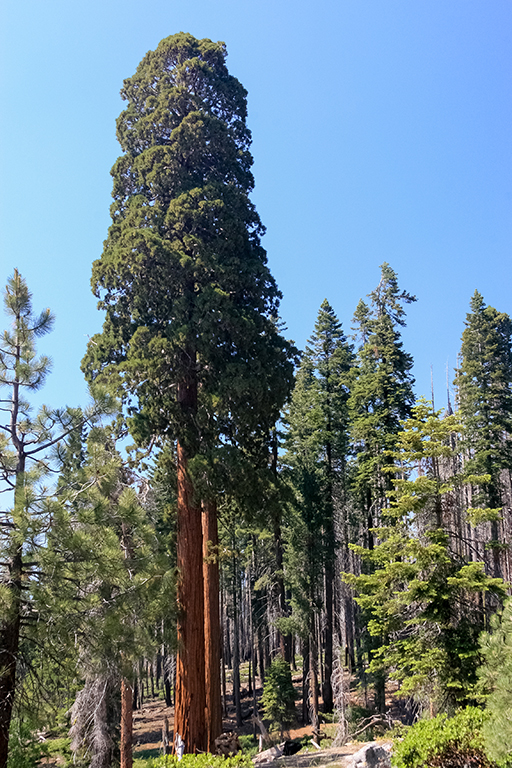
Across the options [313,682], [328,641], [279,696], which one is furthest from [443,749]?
[328,641]

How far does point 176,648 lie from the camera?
414 inches

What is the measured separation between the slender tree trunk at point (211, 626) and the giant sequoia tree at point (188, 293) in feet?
1.12

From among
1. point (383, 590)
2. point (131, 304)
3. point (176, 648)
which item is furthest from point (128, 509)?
point (383, 590)

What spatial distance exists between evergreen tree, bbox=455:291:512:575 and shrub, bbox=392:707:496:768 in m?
14.7

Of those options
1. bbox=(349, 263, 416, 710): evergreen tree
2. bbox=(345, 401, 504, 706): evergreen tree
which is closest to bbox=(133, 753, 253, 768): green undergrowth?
bbox=(345, 401, 504, 706): evergreen tree

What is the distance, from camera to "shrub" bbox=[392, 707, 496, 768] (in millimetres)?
8750

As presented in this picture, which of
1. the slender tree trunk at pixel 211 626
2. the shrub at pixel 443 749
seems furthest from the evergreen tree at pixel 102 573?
the shrub at pixel 443 749

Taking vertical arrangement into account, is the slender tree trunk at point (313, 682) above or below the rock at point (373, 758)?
below

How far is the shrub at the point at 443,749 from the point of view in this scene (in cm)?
875

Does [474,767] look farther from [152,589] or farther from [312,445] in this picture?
[312,445]

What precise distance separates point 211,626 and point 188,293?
695 cm

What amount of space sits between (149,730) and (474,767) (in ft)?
92.0

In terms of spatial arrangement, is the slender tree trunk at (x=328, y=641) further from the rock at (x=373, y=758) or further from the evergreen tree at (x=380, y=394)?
the rock at (x=373, y=758)

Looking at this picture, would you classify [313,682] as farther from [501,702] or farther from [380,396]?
[501,702]
